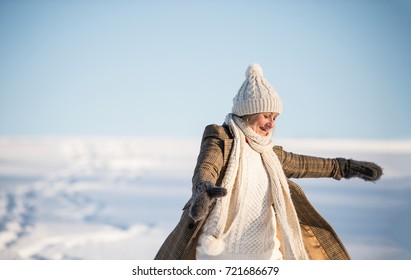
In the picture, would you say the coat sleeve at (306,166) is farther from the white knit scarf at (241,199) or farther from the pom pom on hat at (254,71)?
the pom pom on hat at (254,71)

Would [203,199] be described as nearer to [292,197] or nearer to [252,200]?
[252,200]

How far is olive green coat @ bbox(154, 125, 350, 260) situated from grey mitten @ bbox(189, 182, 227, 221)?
5.8 inches

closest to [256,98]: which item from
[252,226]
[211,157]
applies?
[211,157]

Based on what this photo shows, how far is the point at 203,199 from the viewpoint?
2.80 m

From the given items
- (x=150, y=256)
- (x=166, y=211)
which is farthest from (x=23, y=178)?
(x=150, y=256)

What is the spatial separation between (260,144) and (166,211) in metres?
2.22

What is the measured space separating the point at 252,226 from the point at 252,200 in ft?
0.36

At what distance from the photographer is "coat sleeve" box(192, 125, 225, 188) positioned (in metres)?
3.05

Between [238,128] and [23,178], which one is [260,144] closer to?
[238,128]

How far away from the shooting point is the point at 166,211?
213 inches

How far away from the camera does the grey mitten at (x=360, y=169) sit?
11.6ft

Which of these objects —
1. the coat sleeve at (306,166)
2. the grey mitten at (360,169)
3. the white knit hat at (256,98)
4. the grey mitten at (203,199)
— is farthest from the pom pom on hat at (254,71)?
the grey mitten at (203,199)
